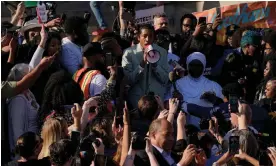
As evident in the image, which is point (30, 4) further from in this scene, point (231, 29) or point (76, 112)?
point (76, 112)

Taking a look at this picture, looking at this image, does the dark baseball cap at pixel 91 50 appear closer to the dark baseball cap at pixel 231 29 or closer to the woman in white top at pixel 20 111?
the woman in white top at pixel 20 111

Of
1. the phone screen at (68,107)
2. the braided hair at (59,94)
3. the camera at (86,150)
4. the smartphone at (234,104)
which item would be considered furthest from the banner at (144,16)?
the camera at (86,150)

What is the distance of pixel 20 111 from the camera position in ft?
31.1

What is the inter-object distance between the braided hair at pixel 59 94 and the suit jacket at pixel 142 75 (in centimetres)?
154

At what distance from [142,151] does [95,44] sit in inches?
103

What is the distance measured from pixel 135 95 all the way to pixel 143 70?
327 millimetres

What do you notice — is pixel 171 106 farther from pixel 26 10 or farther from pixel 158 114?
pixel 26 10

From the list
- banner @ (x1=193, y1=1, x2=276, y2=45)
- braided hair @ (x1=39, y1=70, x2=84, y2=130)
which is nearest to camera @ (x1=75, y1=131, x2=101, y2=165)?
braided hair @ (x1=39, y1=70, x2=84, y2=130)

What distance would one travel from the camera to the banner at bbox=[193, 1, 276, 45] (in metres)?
14.8

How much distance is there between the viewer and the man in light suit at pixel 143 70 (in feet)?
36.3

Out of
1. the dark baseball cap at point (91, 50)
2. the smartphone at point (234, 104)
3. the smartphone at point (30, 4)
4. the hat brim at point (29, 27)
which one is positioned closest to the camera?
the smartphone at point (234, 104)

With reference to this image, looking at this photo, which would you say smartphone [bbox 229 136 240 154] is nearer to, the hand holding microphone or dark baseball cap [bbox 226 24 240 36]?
the hand holding microphone

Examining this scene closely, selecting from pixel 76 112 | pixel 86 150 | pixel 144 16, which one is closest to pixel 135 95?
pixel 76 112

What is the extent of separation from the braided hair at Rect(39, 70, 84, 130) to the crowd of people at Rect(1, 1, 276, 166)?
0.01 meters
